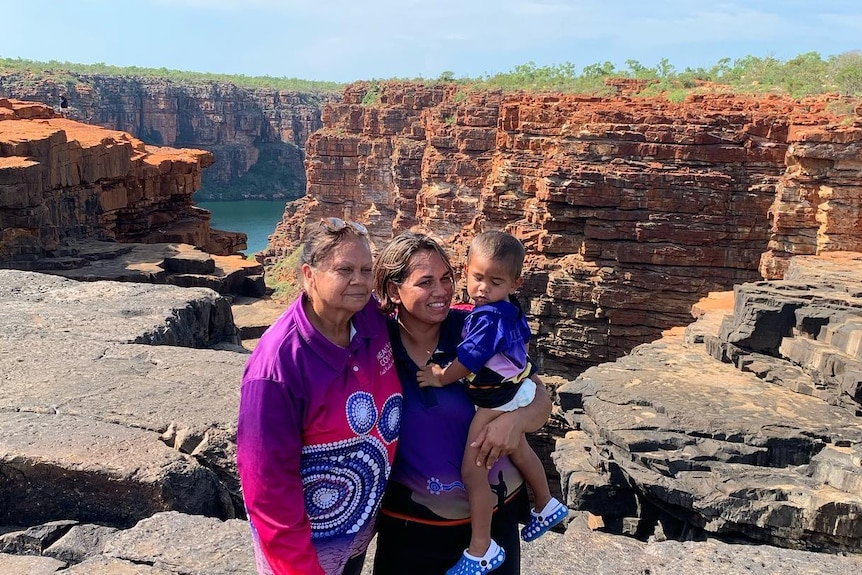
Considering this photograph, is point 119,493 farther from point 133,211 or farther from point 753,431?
point 133,211

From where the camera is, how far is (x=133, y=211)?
1235cm

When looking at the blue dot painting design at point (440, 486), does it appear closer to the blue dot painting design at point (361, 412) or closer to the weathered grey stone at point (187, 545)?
the blue dot painting design at point (361, 412)

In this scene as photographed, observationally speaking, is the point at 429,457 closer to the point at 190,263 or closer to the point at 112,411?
the point at 112,411

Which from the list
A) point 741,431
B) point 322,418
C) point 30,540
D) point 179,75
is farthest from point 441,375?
point 179,75

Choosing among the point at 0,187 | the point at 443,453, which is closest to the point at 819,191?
the point at 0,187

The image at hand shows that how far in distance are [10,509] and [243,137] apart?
8232 centimetres

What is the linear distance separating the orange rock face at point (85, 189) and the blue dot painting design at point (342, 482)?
25.2 feet

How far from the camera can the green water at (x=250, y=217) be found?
195ft

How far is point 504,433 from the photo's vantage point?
7.02 feet

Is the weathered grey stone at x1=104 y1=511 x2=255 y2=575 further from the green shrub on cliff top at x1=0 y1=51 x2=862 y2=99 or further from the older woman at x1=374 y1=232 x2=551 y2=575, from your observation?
the green shrub on cliff top at x1=0 y1=51 x2=862 y2=99

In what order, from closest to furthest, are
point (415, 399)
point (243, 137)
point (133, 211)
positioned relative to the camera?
point (415, 399) → point (133, 211) → point (243, 137)

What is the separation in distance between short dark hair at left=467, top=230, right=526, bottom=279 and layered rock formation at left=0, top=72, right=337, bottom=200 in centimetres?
6801

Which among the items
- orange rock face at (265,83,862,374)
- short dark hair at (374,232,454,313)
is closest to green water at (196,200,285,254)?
orange rock face at (265,83,862,374)

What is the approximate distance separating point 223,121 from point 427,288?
81.0 m
